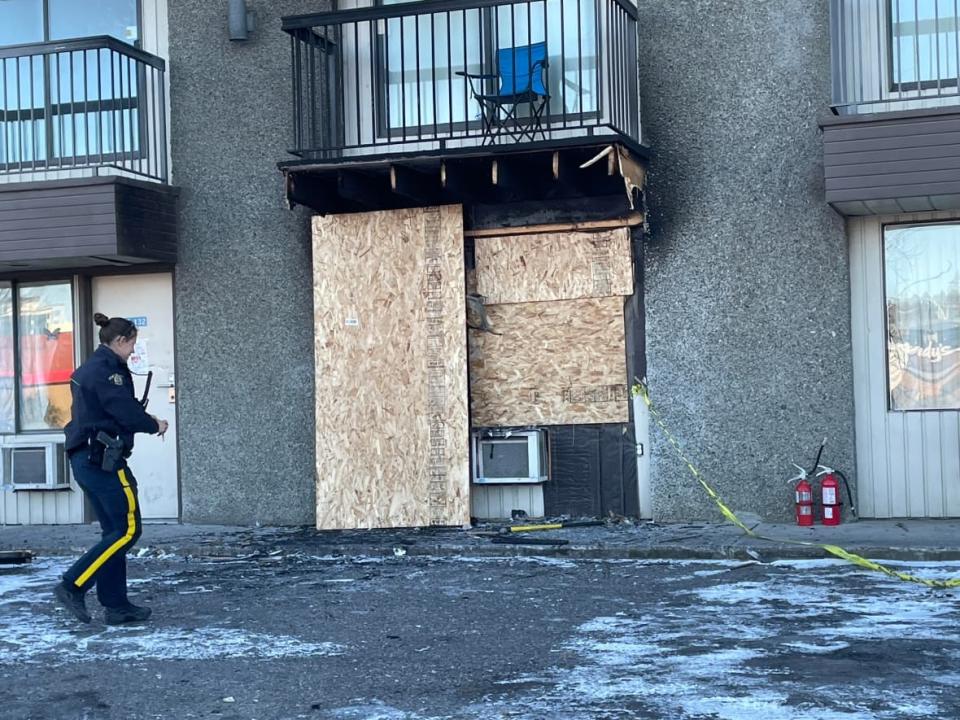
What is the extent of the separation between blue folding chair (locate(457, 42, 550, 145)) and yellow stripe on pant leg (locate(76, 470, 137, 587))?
5.19m

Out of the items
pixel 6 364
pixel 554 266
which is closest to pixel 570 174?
pixel 554 266

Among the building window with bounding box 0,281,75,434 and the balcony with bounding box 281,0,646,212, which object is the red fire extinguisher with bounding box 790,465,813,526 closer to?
the balcony with bounding box 281,0,646,212

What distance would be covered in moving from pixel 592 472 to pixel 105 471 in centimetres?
536

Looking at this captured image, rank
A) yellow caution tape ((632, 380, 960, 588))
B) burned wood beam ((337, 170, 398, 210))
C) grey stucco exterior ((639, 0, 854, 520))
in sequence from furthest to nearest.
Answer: burned wood beam ((337, 170, 398, 210))
grey stucco exterior ((639, 0, 854, 520))
yellow caution tape ((632, 380, 960, 588))

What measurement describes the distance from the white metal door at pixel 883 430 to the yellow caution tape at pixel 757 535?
1.23 m

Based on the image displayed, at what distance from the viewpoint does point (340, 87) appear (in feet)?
42.7

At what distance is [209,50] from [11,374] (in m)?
3.97

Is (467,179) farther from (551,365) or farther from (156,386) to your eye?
(156,386)

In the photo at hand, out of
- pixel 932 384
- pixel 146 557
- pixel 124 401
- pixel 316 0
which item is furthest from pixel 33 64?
pixel 932 384

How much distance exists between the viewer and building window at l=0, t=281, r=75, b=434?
14.1 metres

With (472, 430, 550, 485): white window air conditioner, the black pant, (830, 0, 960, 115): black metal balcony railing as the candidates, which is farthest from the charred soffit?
the black pant

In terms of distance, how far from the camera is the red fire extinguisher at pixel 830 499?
37.5 ft

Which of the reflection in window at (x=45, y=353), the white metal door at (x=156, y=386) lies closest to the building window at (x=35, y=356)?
the reflection in window at (x=45, y=353)

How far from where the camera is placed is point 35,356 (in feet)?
46.5
